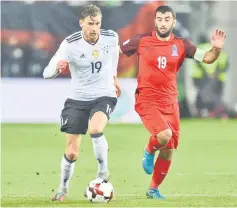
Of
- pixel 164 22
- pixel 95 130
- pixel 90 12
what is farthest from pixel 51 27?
pixel 95 130

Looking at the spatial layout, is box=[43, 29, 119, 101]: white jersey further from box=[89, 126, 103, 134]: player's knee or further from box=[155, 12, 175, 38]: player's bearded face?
box=[155, 12, 175, 38]: player's bearded face

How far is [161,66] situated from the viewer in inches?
452

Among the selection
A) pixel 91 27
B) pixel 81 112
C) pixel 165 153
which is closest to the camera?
pixel 91 27

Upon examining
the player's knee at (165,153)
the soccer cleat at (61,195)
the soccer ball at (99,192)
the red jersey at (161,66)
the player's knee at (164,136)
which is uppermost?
the red jersey at (161,66)

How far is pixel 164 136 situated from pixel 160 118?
0.28 m

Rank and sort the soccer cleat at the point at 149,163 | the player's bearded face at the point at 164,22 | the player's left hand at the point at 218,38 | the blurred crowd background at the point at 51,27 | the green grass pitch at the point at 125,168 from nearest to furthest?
the green grass pitch at the point at 125,168
the player's left hand at the point at 218,38
the player's bearded face at the point at 164,22
the soccer cleat at the point at 149,163
the blurred crowd background at the point at 51,27

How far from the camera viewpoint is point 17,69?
82.5ft

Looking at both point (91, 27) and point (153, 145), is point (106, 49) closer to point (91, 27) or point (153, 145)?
point (91, 27)

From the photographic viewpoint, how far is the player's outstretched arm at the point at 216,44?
11.1m

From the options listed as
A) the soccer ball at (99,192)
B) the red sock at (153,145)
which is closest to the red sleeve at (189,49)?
the red sock at (153,145)

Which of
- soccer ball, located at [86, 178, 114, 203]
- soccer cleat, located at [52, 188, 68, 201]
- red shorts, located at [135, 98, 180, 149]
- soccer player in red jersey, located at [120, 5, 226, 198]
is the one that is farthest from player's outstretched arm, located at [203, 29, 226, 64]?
soccer cleat, located at [52, 188, 68, 201]

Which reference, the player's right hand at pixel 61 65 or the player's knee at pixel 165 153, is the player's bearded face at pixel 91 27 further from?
the player's knee at pixel 165 153

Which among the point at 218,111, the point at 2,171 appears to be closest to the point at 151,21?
the point at 218,111

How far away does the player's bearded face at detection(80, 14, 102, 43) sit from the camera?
10.7 m
